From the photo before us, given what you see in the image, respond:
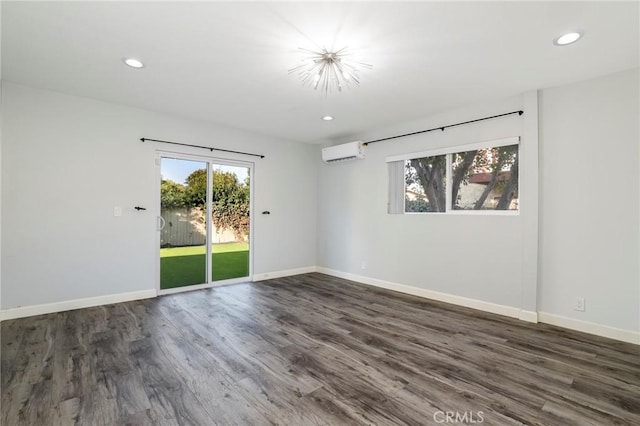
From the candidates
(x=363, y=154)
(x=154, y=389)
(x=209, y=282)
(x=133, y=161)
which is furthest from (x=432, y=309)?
(x=133, y=161)

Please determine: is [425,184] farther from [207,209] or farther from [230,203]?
[207,209]

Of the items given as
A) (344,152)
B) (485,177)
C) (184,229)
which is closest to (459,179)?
(485,177)

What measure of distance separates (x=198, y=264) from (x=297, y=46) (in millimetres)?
3693

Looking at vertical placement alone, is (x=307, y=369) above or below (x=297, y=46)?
below

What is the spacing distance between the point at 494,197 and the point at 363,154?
2162 millimetres

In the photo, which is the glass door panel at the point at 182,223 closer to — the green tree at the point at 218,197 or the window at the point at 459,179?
the green tree at the point at 218,197

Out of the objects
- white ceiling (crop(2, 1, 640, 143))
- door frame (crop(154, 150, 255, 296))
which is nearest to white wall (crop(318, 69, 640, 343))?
white ceiling (crop(2, 1, 640, 143))

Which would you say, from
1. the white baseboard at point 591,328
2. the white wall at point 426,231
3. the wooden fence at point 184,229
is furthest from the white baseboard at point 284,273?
the white baseboard at point 591,328

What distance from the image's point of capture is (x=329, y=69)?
288 centimetres

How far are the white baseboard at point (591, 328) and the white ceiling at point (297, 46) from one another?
99.3 inches

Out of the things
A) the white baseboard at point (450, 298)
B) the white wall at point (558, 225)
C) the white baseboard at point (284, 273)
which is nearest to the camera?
the white wall at point (558, 225)

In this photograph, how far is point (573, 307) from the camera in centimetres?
312

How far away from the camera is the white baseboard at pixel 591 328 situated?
280 cm

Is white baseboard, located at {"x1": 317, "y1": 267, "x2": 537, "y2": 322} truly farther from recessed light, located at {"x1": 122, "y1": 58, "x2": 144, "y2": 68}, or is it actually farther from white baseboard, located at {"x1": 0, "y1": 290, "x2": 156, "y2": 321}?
recessed light, located at {"x1": 122, "y1": 58, "x2": 144, "y2": 68}
